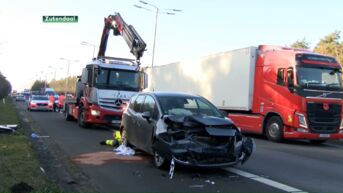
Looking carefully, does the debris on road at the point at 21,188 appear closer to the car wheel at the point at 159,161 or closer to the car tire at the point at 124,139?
the car wheel at the point at 159,161

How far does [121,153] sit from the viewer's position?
12.9 meters

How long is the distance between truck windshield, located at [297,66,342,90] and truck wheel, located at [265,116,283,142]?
1.68 metres

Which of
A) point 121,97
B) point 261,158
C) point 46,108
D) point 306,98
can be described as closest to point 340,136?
point 306,98

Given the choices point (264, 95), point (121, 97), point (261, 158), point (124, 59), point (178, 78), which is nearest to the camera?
point (261, 158)

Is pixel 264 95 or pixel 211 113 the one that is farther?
pixel 264 95

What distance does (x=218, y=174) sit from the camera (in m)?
9.98

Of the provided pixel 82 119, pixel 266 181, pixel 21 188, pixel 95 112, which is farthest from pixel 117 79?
pixel 21 188

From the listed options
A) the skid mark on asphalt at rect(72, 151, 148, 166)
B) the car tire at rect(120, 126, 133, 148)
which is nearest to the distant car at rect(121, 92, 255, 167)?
the skid mark on asphalt at rect(72, 151, 148, 166)

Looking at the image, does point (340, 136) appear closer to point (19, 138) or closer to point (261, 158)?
point (261, 158)

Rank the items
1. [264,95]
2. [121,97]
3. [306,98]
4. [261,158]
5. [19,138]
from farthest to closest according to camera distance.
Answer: [121,97] → [264,95] → [306,98] → [19,138] → [261,158]

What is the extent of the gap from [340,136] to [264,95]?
9.93 feet

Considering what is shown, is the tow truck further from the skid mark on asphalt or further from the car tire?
the skid mark on asphalt

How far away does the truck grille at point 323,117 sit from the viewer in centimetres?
1770

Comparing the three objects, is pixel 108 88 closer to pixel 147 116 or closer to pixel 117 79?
pixel 117 79
